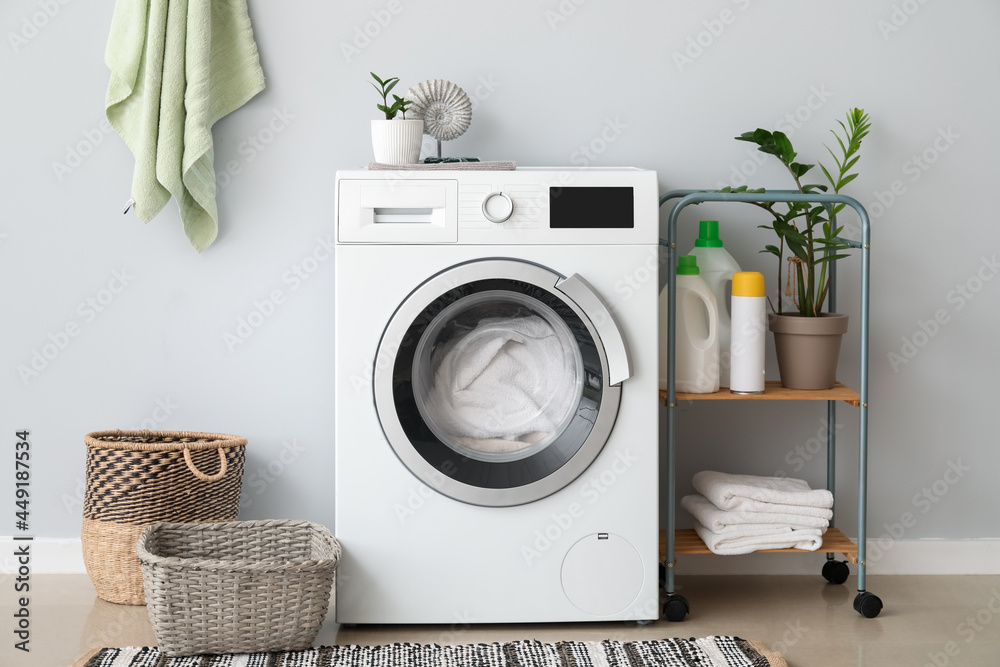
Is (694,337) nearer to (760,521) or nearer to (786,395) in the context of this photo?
(786,395)

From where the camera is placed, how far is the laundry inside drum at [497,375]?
6.21 ft

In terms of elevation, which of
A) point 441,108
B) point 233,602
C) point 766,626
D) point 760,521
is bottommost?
point 766,626

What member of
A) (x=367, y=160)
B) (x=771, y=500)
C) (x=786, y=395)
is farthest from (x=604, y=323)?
(x=367, y=160)

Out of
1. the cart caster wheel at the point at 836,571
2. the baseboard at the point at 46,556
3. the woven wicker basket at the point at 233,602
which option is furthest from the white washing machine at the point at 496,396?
the baseboard at the point at 46,556

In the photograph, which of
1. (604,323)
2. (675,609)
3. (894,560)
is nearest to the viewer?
(604,323)

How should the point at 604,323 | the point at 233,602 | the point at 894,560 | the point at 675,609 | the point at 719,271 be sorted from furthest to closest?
the point at 894,560, the point at 719,271, the point at 675,609, the point at 604,323, the point at 233,602

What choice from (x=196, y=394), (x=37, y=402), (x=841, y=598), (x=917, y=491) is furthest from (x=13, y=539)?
(x=917, y=491)

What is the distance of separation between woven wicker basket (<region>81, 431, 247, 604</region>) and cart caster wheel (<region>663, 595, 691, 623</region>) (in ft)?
3.49

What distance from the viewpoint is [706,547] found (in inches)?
81.6

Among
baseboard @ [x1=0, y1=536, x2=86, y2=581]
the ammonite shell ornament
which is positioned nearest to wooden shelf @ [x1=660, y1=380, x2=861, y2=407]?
the ammonite shell ornament

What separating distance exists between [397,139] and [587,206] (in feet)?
1.59

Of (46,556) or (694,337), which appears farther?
(46,556)

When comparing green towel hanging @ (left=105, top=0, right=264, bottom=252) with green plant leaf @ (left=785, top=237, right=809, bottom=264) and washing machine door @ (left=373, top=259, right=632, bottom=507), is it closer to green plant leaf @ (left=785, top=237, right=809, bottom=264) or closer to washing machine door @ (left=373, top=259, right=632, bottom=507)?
washing machine door @ (left=373, top=259, right=632, bottom=507)

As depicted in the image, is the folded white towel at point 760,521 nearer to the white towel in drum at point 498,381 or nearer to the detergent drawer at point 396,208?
the white towel in drum at point 498,381
